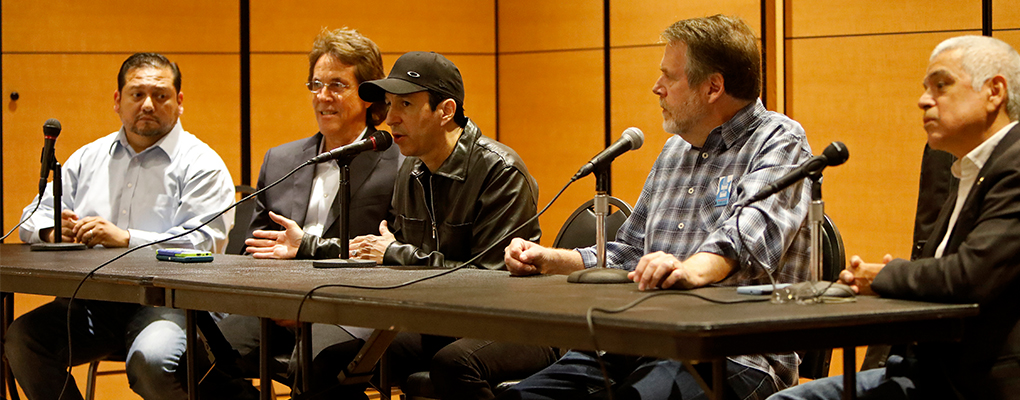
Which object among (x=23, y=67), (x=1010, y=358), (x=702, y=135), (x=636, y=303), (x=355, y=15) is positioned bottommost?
(x=1010, y=358)

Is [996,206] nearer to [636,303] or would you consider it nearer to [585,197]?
[636,303]

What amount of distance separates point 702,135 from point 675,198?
6.4 inches

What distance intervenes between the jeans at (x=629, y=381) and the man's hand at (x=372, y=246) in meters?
0.74

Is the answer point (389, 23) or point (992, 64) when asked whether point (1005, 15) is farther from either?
point (389, 23)

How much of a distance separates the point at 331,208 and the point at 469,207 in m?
0.66

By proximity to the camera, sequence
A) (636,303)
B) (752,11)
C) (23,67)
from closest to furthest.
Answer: (636,303)
(752,11)
(23,67)

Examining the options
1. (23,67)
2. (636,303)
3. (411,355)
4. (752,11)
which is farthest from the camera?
(23,67)

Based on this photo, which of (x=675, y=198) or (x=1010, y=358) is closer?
(x=1010, y=358)

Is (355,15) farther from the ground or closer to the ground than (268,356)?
farther from the ground

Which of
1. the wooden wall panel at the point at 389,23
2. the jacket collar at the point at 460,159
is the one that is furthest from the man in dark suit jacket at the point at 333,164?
the wooden wall panel at the point at 389,23

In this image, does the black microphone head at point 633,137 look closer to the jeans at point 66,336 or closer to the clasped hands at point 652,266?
the clasped hands at point 652,266

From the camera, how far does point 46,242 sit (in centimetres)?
339

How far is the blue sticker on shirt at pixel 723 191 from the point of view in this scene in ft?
6.81

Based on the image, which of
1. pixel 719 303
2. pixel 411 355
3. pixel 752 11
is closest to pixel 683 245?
pixel 719 303
